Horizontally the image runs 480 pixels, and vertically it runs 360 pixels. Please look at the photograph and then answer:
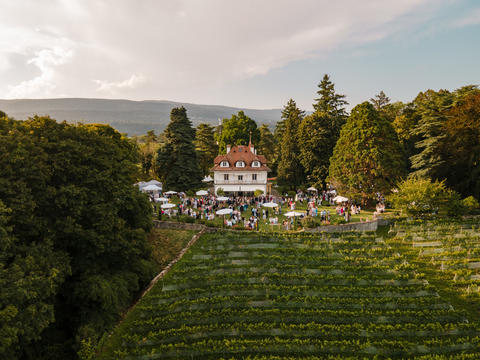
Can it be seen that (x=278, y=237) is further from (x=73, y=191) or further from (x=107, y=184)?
(x=73, y=191)

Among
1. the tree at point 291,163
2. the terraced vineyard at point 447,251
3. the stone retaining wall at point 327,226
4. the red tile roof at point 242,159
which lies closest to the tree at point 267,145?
the tree at point 291,163

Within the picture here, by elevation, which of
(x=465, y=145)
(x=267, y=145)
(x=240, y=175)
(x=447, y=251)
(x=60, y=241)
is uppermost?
(x=267, y=145)

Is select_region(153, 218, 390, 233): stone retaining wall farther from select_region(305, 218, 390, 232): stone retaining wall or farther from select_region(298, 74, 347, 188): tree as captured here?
select_region(298, 74, 347, 188): tree

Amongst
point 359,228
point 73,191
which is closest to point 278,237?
point 359,228

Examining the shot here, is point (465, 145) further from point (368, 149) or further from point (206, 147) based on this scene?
point (206, 147)

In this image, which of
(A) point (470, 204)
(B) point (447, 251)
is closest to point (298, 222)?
(B) point (447, 251)

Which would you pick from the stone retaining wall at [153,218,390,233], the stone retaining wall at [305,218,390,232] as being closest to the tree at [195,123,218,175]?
the stone retaining wall at [153,218,390,233]
